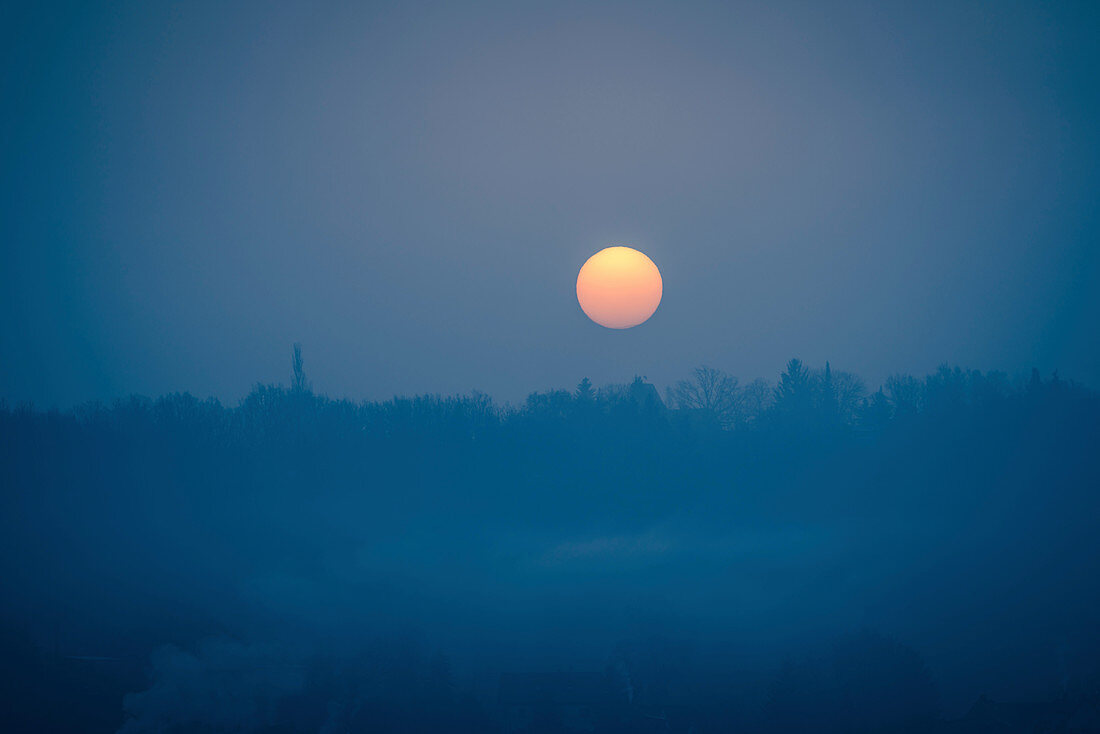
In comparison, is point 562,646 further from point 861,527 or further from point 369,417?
point 369,417

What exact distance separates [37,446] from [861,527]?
8158 cm

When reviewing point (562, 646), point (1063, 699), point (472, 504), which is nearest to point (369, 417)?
point (472, 504)

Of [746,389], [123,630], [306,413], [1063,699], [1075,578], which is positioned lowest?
[1063,699]

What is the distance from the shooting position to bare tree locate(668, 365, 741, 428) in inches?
2849

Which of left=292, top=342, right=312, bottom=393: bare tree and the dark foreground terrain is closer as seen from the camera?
the dark foreground terrain

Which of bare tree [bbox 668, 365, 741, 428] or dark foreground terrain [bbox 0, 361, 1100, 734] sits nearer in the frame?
dark foreground terrain [bbox 0, 361, 1100, 734]

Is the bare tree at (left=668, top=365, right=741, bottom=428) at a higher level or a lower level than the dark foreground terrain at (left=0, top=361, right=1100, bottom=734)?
higher

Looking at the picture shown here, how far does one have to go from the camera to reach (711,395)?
249ft

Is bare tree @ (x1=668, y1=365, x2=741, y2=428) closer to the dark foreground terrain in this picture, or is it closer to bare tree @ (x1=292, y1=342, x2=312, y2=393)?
the dark foreground terrain

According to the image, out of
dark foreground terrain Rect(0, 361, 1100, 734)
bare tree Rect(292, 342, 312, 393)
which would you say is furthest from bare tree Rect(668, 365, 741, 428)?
bare tree Rect(292, 342, 312, 393)

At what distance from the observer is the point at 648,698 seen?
39.0m

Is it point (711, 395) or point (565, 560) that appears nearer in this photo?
point (565, 560)

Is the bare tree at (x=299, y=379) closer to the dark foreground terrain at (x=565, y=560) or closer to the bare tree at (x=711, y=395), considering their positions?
the dark foreground terrain at (x=565, y=560)

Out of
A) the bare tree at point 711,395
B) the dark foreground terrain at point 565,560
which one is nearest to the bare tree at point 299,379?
the dark foreground terrain at point 565,560
